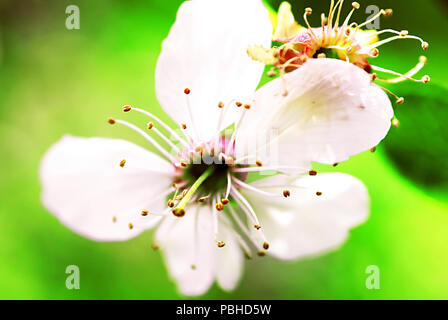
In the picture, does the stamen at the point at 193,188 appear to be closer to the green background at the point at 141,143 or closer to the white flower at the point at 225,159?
the white flower at the point at 225,159

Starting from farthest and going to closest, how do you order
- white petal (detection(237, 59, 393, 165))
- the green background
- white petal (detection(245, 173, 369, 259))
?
the green background → white petal (detection(245, 173, 369, 259)) → white petal (detection(237, 59, 393, 165))

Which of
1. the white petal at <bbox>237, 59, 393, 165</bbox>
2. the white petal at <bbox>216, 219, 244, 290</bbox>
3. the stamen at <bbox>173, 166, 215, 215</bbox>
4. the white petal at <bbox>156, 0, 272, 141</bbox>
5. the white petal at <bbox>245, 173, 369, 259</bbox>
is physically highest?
the white petal at <bbox>156, 0, 272, 141</bbox>

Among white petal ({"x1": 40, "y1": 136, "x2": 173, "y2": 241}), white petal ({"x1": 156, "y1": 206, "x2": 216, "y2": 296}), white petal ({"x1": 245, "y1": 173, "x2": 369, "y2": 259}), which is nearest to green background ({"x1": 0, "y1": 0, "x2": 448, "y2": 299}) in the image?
white petal ({"x1": 245, "y1": 173, "x2": 369, "y2": 259})

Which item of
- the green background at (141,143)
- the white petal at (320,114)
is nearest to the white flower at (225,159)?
the white petal at (320,114)

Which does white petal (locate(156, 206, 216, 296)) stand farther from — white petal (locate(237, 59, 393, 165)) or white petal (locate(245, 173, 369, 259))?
white petal (locate(237, 59, 393, 165))
